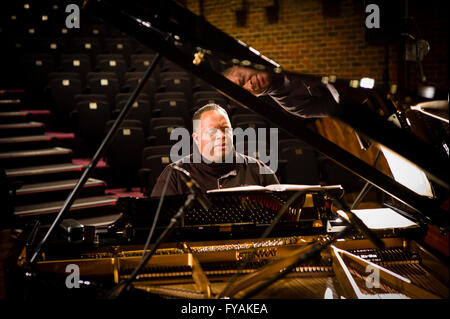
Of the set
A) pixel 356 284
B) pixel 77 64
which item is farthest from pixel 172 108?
pixel 356 284

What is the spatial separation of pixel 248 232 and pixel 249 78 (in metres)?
0.70

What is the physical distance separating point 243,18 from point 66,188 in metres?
4.85

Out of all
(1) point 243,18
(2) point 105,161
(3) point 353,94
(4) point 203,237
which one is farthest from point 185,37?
(1) point 243,18

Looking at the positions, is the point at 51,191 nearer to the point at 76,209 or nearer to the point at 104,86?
the point at 76,209

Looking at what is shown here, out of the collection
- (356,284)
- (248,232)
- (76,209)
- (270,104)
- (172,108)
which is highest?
(172,108)

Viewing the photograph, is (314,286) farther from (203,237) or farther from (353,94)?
(353,94)

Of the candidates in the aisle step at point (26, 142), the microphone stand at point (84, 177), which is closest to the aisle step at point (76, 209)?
the aisle step at point (26, 142)

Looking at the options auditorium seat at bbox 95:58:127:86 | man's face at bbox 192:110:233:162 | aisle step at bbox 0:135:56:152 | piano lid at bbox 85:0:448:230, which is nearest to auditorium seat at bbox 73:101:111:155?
aisle step at bbox 0:135:56:152

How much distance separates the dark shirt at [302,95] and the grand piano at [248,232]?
80mm

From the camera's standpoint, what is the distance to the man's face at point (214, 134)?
2535mm

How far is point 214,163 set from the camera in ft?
8.91

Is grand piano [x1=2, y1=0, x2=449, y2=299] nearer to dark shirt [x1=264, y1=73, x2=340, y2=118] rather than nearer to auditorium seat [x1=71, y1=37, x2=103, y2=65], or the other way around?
dark shirt [x1=264, y1=73, x2=340, y2=118]

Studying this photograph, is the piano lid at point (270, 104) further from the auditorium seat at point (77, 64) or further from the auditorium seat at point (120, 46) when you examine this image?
the auditorium seat at point (120, 46)

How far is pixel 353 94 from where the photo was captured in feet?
5.20
